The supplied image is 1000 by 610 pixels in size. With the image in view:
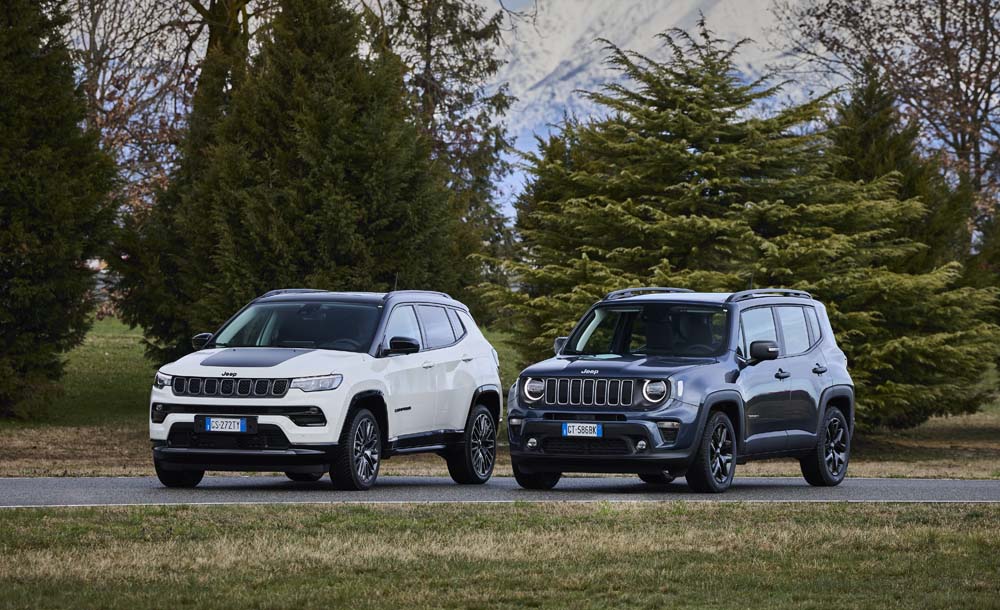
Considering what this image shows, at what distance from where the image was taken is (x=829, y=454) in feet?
58.3

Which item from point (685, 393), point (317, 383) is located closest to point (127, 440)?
point (317, 383)

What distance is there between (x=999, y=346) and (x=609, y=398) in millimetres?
19638

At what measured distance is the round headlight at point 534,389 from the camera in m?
15.7

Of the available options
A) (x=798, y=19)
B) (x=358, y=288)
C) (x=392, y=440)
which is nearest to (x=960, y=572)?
(x=392, y=440)

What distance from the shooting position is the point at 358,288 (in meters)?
30.2

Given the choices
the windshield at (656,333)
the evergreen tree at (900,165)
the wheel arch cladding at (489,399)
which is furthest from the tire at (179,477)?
the evergreen tree at (900,165)

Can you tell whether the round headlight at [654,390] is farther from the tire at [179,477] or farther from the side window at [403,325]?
the tire at [179,477]

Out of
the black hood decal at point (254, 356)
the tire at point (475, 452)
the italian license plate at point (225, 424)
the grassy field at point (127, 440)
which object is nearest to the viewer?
the italian license plate at point (225, 424)

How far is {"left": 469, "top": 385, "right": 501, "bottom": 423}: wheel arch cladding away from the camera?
17453 millimetres

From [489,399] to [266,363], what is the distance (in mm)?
3577

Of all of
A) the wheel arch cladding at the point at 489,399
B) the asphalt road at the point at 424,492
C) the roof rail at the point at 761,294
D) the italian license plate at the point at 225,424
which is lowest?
the asphalt road at the point at 424,492

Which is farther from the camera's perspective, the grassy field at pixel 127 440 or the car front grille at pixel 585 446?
the grassy field at pixel 127 440

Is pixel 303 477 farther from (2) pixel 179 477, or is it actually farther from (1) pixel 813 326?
(1) pixel 813 326

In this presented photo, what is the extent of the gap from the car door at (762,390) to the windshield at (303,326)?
3664 millimetres
